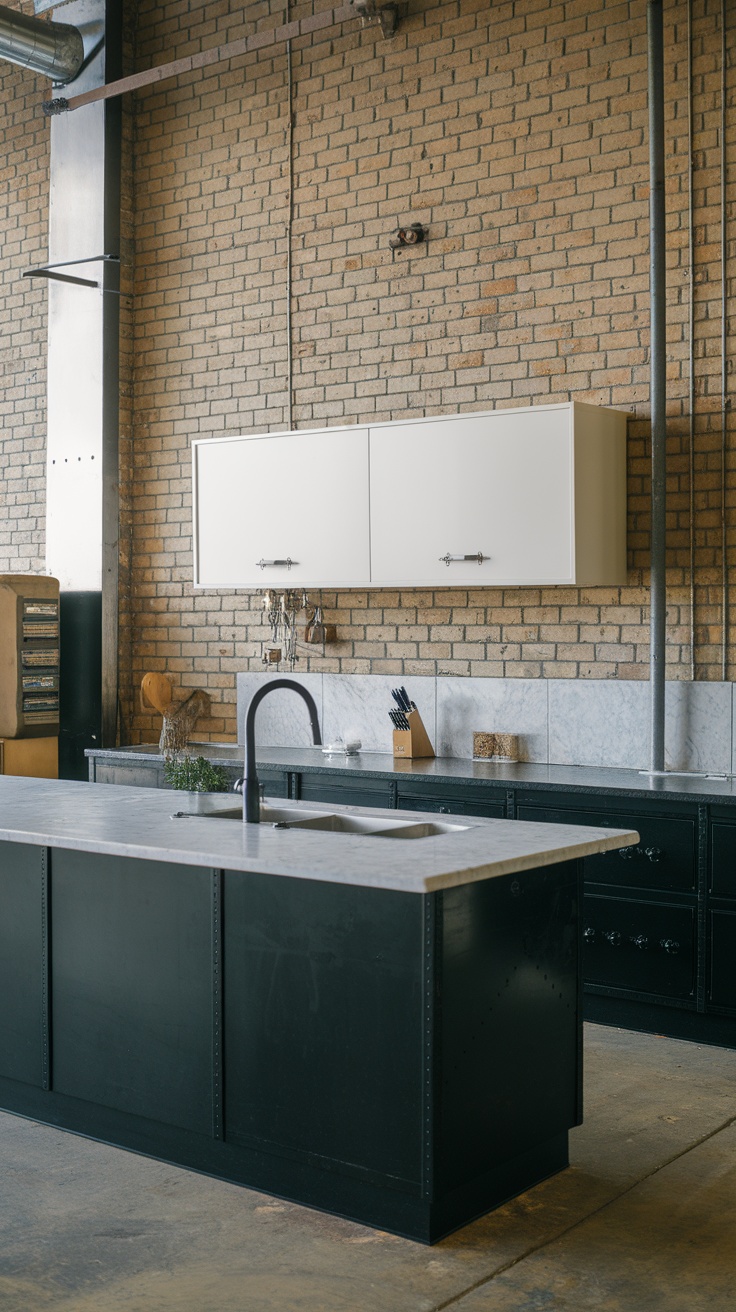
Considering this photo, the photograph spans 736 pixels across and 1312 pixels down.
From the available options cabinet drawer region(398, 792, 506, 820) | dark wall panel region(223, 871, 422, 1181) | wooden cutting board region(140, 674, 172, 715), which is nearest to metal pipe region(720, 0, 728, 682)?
cabinet drawer region(398, 792, 506, 820)

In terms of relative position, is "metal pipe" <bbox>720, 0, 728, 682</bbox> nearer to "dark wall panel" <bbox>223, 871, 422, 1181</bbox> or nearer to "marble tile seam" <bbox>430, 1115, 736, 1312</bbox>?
"marble tile seam" <bbox>430, 1115, 736, 1312</bbox>

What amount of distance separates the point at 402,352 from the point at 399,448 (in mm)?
838

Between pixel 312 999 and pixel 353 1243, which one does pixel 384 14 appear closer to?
pixel 312 999

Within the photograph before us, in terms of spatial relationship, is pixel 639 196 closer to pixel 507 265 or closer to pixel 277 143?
pixel 507 265

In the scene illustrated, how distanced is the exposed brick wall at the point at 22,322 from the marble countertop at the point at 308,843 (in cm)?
368

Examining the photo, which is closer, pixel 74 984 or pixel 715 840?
pixel 74 984

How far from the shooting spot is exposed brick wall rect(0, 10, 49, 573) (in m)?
7.85

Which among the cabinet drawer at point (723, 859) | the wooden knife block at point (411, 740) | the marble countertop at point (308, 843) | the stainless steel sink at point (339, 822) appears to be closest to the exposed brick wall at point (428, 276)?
the wooden knife block at point (411, 740)

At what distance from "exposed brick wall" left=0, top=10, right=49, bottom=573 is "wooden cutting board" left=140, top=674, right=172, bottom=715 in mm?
1083

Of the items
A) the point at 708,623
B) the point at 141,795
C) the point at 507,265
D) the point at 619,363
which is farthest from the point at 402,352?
the point at 141,795

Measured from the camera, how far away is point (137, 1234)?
339 centimetres

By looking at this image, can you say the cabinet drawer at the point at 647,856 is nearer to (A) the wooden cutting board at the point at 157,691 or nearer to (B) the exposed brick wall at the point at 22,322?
(A) the wooden cutting board at the point at 157,691

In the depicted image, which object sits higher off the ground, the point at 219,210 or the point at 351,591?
the point at 219,210

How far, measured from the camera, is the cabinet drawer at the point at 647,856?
16.2ft
